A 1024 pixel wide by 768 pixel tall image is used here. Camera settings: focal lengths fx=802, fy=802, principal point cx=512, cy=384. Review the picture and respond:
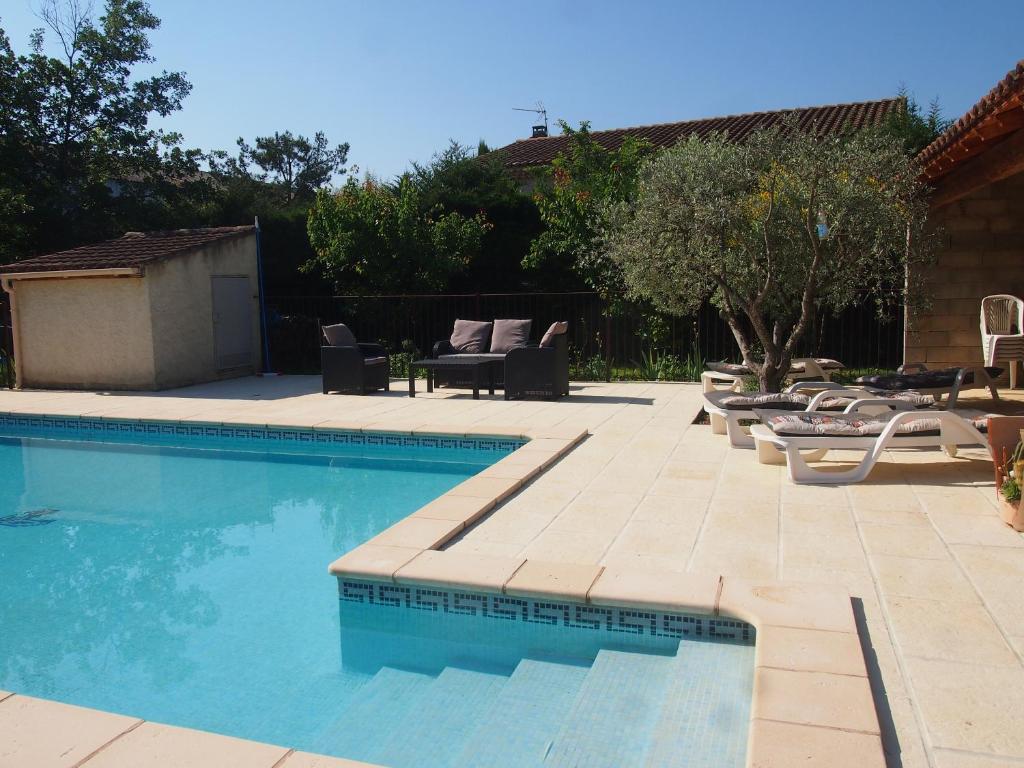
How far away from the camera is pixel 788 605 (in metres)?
3.50

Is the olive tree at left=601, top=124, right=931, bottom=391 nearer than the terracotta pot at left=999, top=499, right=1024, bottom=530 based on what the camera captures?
No

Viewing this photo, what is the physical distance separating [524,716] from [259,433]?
20.9 feet

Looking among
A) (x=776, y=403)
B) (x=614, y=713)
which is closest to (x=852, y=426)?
(x=776, y=403)

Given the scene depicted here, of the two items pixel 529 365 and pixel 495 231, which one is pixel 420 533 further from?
pixel 495 231

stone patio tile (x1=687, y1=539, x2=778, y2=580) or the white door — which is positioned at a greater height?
the white door

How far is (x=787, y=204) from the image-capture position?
7.39m

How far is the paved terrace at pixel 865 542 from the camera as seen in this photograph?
2.72m

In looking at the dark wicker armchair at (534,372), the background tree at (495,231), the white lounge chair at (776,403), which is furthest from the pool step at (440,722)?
the background tree at (495,231)

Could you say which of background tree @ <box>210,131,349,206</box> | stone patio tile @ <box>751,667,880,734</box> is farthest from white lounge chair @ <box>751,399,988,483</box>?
background tree @ <box>210,131,349,206</box>

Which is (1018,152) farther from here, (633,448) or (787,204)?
(633,448)

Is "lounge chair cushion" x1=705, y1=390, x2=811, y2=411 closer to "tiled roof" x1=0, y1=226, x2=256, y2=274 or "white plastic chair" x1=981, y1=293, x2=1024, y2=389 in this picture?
"white plastic chair" x1=981, y1=293, x2=1024, y2=389

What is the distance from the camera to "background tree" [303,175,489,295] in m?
14.4

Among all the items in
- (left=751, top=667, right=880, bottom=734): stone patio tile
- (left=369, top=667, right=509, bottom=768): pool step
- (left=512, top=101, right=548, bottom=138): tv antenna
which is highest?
(left=512, top=101, right=548, bottom=138): tv antenna

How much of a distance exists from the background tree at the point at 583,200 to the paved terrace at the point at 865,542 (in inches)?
234
